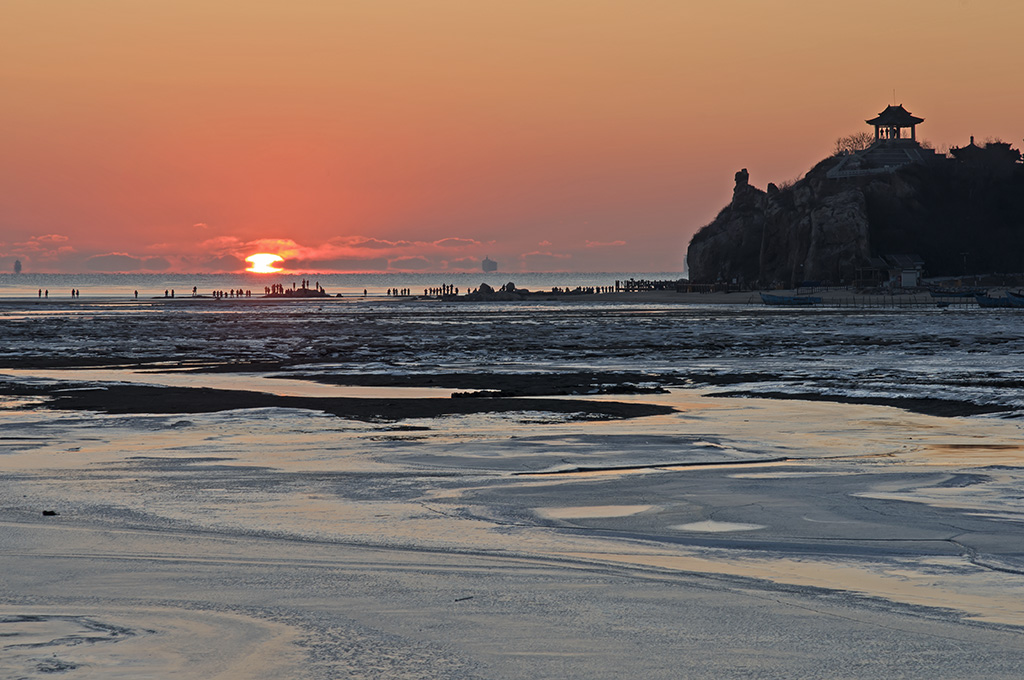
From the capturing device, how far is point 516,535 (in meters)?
8.41

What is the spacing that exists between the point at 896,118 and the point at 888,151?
7.44 meters

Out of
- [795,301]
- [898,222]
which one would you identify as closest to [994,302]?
[795,301]

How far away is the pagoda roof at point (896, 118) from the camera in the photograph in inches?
5719

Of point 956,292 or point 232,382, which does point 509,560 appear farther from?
point 956,292

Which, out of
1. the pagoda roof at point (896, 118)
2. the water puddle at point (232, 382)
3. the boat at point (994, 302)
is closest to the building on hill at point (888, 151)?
the pagoda roof at point (896, 118)

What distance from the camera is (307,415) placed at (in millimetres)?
17844

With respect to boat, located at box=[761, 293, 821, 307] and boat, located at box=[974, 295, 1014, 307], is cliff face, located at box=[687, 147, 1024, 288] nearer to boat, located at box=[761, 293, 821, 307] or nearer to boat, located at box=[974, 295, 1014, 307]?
boat, located at box=[761, 293, 821, 307]

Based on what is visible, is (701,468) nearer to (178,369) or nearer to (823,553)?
(823,553)

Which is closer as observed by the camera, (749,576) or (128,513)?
(749,576)

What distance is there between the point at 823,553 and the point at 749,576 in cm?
97

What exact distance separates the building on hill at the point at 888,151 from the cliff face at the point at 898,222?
2308mm

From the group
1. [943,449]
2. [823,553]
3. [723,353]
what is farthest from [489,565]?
[723,353]

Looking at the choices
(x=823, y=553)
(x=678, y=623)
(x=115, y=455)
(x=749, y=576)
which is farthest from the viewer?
(x=115, y=455)

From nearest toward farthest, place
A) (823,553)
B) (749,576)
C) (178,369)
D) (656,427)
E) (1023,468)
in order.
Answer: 1. (749,576)
2. (823,553)
3. (1023,468)
4. (656,427)
5. (178,369)
